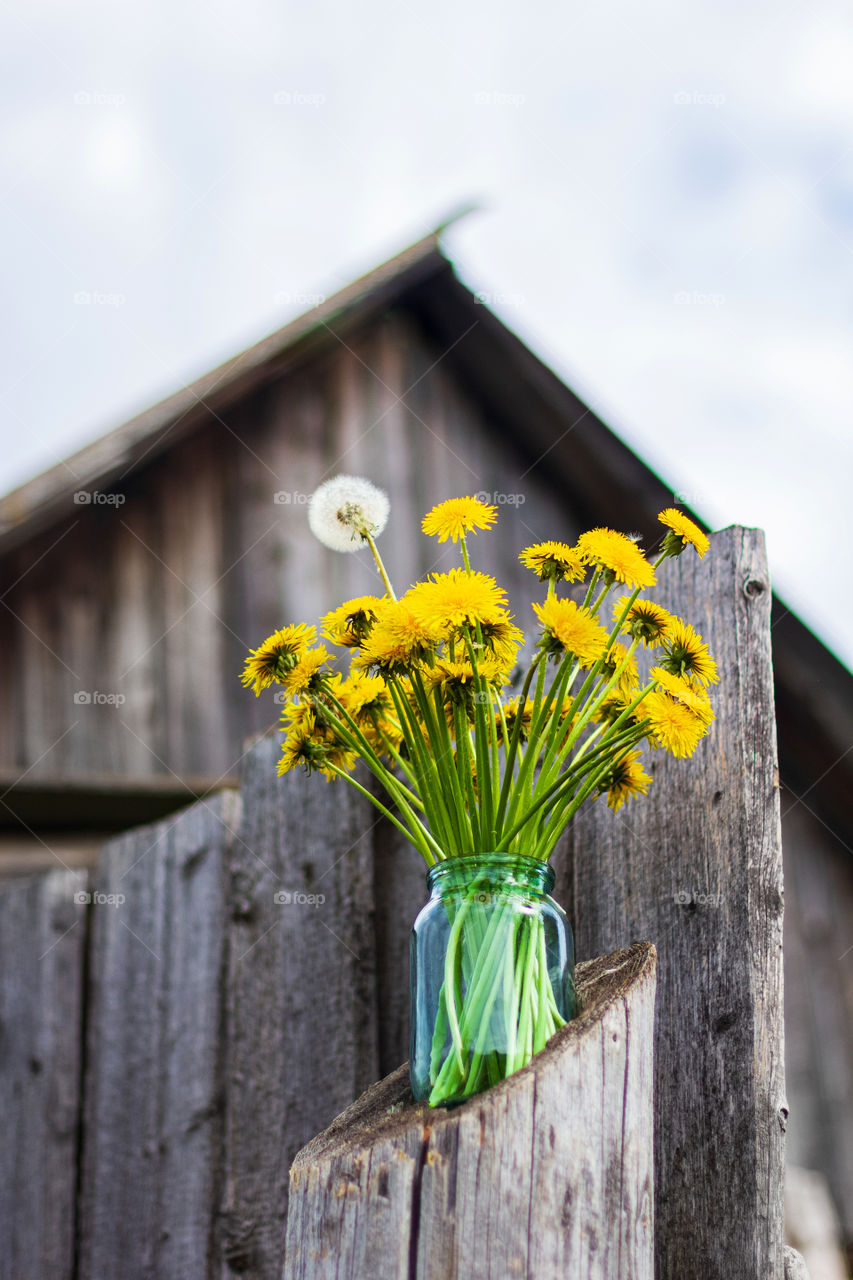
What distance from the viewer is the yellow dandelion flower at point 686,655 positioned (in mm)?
1240

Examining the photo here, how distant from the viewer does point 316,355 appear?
379 cm

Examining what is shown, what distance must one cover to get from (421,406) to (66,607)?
1451 millimetres

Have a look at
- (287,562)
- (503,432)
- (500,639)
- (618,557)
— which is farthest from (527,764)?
(503,432)

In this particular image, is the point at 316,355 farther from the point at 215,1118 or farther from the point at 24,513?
the point at 215,1118

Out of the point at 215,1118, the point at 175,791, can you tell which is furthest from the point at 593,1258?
the point at 175,791

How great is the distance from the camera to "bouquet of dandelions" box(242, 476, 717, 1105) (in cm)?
112

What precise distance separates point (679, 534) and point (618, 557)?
0.10m

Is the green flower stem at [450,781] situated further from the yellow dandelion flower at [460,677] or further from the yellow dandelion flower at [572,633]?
the yellow dandelion flower at [572,633]

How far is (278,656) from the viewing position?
1273 millimetres

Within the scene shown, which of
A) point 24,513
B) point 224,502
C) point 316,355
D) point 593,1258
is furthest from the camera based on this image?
point 316,355

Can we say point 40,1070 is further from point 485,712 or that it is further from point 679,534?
point 679,534

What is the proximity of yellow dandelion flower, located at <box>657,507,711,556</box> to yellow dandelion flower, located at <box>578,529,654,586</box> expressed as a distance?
6 cm

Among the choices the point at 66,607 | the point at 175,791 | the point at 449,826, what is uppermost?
the point at 66,607

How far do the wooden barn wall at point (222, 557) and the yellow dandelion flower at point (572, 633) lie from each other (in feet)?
7.12
